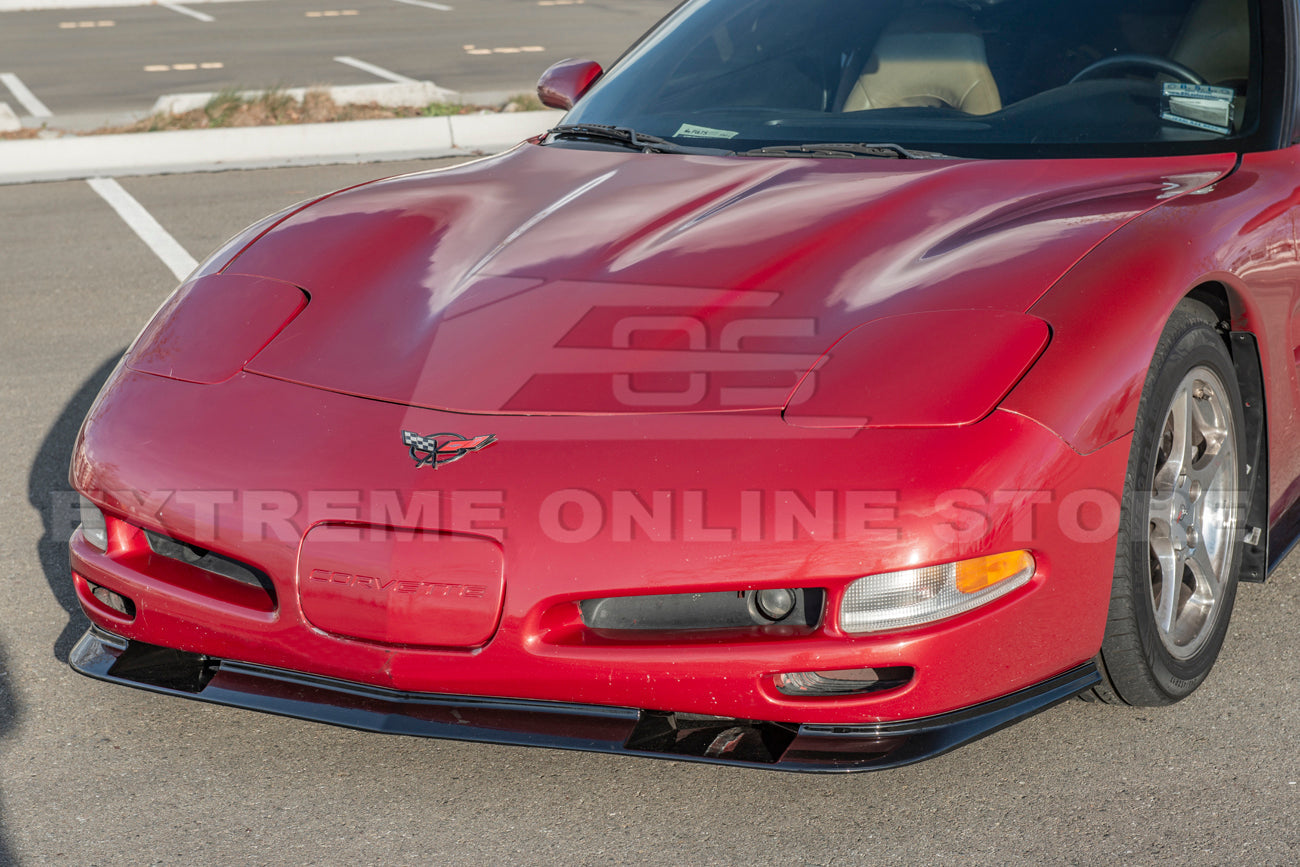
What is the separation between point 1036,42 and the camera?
331 cm

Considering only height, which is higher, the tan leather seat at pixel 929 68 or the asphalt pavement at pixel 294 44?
the tan leather seat at pixel 929 68

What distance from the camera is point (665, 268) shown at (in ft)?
8.85

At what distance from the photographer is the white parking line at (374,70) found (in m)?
13.6

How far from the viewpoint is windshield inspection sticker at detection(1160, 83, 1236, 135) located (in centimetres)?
309

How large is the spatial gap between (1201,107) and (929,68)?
0.68m

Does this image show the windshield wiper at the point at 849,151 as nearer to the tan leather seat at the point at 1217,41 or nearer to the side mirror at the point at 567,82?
the tan leather seat at the point at 1217,41

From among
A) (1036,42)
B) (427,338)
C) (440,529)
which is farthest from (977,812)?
(1036,42)

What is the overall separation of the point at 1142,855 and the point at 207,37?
59.4 feet

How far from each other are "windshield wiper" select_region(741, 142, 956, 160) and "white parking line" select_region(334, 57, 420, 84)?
34.4ft

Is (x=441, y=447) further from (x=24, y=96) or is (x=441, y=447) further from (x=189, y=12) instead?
(x=189, y=12)

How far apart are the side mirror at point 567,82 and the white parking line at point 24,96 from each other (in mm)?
8519

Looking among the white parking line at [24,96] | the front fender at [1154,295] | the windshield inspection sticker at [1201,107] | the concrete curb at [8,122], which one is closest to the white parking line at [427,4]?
the white parking line at [24,96]

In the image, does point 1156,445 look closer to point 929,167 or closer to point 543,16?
point 929,167

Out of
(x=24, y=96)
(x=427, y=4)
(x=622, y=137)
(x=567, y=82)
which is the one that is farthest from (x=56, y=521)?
(x=427, y=4)
